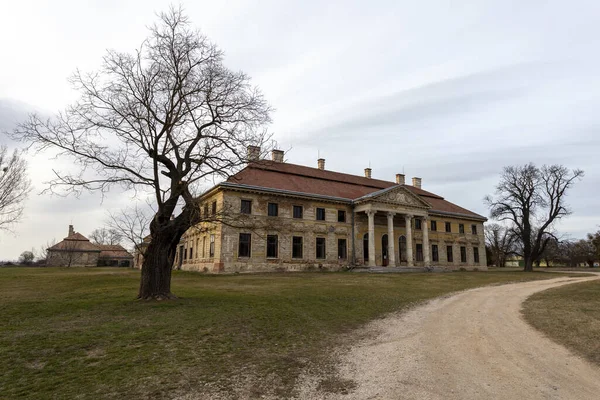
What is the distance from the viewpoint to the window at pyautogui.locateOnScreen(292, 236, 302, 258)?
117 ft

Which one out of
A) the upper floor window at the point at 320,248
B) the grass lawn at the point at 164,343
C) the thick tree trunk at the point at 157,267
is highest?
the upper floor window at the point at 320,248

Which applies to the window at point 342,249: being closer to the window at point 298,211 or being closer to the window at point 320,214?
the window at point 320,214

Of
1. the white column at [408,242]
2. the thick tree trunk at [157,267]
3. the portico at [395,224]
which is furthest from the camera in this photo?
the white column at [408,242]

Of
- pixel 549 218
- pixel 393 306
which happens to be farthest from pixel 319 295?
pixel 549 218

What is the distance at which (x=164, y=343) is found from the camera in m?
8.20

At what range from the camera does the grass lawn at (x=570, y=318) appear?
8547 millimetres

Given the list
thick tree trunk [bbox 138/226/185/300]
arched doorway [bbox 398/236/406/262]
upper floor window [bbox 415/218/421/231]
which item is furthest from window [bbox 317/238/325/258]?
thick tree trunk [bbox 138/226/185/300]

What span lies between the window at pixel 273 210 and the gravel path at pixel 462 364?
76.7ft

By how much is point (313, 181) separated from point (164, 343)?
3251 centimetres

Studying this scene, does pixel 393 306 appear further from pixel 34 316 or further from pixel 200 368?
pixel 34 316

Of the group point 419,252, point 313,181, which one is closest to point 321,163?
point 313,181

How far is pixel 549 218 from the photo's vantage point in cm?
4728

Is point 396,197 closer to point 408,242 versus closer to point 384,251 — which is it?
point 408,242

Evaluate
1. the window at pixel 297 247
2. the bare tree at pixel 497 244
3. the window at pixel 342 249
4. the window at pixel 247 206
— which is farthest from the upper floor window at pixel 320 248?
the bare tree at pixel 497 244
